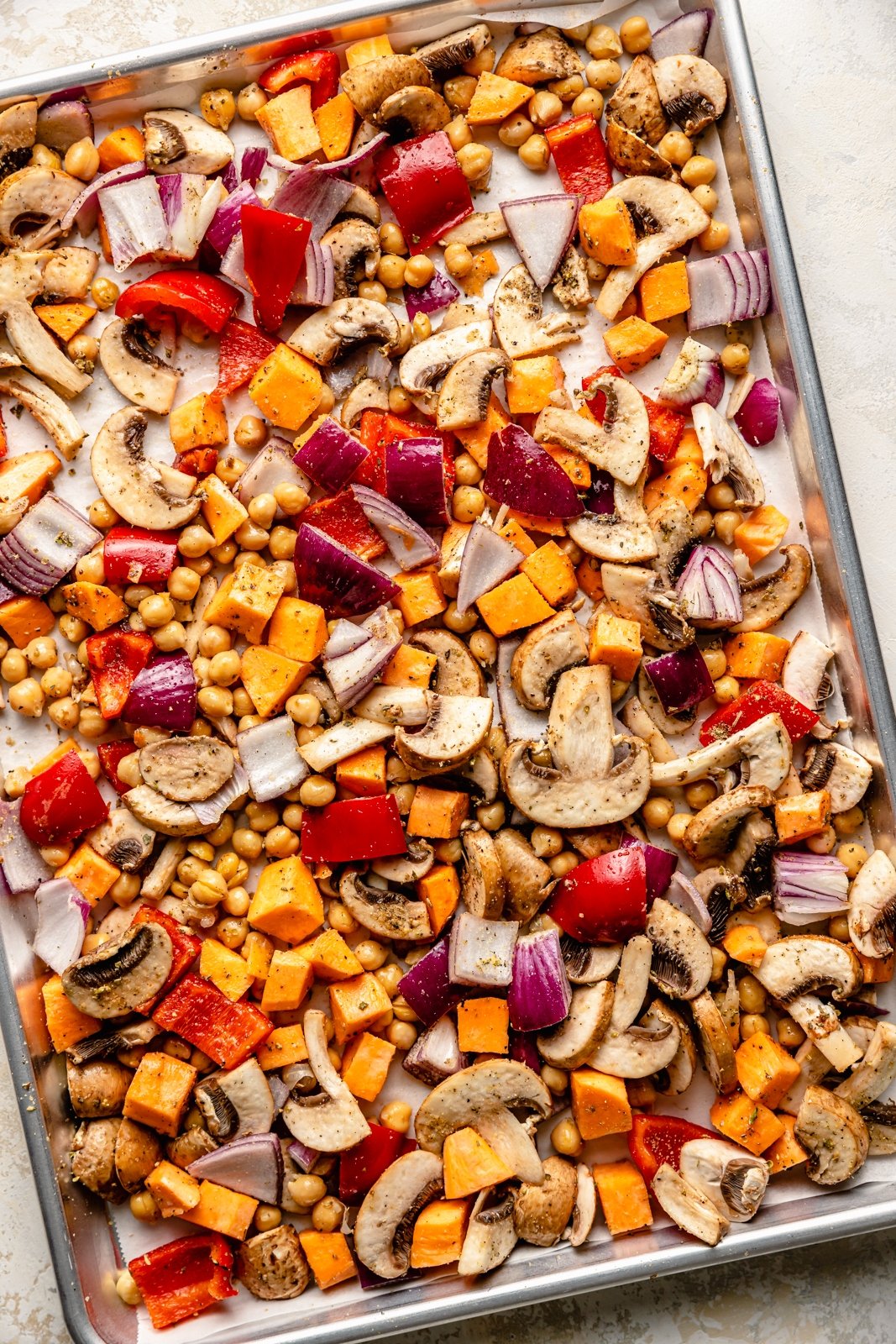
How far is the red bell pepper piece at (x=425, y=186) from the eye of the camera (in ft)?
11.2

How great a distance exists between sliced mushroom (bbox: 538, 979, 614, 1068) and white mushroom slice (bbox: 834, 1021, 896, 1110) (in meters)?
0.74

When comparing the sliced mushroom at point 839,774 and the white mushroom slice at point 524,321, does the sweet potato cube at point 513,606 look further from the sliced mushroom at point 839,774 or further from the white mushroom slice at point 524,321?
the sliced mushroom at point 839,774

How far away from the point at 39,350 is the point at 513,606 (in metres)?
1.59

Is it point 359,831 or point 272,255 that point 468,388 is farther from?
point 359,831

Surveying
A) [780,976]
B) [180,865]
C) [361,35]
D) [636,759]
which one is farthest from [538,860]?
[361,35]

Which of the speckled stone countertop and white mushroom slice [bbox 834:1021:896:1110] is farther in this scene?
the speckled stone countertop

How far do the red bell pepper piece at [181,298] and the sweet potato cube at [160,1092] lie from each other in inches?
84.2

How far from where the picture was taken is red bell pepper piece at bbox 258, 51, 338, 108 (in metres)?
3.37

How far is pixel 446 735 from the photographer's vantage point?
324cm

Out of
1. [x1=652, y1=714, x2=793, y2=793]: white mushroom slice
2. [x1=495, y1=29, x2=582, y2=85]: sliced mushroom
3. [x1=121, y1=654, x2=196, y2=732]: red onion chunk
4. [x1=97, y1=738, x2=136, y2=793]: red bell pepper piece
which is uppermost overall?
[x1=495, y1=29, x2=582, y2=85]: sliced mushroom

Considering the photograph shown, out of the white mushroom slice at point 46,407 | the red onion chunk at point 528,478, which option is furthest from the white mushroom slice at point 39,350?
the red onion chunk at point 528,478

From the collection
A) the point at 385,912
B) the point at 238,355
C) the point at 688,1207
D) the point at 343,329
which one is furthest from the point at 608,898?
the point at 238,355

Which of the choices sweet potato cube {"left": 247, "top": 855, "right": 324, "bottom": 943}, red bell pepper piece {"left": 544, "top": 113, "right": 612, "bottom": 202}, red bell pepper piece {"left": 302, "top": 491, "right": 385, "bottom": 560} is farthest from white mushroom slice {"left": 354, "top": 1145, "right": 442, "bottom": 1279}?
red bell pepper piece {"left": 544, "top": 113, "right": 612, "bottom": 202}

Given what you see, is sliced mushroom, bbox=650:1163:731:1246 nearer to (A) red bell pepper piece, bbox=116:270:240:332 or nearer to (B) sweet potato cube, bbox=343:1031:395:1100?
(B) sweet potato cube, bbox=343:1031:395:1100
